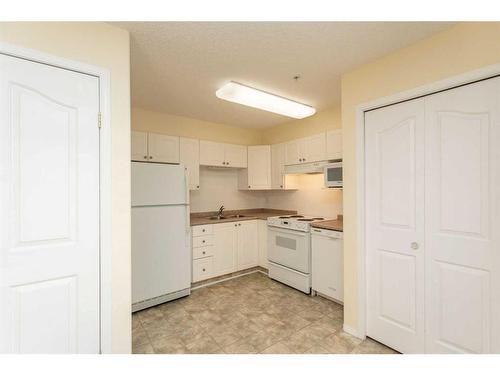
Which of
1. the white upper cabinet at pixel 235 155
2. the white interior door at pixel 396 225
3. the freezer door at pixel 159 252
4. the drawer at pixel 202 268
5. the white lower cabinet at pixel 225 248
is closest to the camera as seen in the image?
the white interior door at pixel 396 225

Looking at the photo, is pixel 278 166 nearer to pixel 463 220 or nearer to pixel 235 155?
pixel 235 155

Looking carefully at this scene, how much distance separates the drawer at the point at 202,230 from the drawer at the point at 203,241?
6cm

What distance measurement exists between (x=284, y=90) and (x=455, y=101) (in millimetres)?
1508

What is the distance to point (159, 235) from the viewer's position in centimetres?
265

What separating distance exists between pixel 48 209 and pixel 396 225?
7.90ft

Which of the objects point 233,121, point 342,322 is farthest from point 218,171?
point 342,322

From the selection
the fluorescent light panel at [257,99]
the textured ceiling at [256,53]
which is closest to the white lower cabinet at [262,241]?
the fluorescent light panel at [257,99]

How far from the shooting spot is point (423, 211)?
172cm

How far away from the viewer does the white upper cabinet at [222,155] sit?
3.65 m

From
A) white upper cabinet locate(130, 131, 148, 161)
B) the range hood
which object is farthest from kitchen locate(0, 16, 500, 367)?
white upper cabinet locate(130, 131, 148, 161)

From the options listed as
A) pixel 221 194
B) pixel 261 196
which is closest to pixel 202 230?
pixel 221 194

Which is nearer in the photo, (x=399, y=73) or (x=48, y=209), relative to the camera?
(x=48, y=209)

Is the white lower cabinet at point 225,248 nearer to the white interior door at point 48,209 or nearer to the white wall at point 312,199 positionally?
the white wall at point 312,199

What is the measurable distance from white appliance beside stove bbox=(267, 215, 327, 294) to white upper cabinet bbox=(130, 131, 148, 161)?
1988 millimetres
